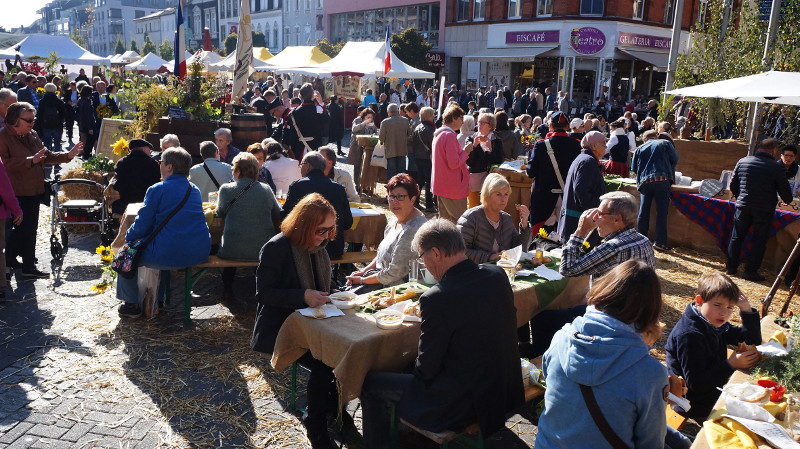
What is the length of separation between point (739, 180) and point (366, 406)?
5978 mm

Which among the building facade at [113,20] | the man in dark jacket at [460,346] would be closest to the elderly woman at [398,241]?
the man in dark jacket at [460,346]

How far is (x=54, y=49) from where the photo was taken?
81.7 ft

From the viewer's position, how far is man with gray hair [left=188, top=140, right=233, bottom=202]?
6898mm

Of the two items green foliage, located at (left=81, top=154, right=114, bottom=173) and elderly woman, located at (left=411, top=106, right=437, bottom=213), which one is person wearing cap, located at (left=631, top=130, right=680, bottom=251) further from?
green foliage, located at (left=81, top=154, right=114, bottom=173)

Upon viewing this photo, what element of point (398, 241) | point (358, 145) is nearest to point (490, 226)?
point (398, 241)

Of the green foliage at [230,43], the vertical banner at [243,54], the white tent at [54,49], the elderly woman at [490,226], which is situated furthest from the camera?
the green foliage at [230,43]

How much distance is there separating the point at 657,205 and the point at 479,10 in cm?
2915

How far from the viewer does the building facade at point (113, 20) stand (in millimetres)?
111137

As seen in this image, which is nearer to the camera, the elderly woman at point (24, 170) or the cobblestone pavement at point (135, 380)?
the cobblestone pavement at point (135, 380)

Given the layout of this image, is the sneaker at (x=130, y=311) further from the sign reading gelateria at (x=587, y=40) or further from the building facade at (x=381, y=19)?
the building facade at (x=381, y=19)

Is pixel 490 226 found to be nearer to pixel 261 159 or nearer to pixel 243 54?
pixel 261 159

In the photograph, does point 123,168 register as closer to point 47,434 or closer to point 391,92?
point 47,434

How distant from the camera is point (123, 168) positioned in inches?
275

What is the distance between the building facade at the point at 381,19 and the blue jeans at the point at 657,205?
98.8 feet
